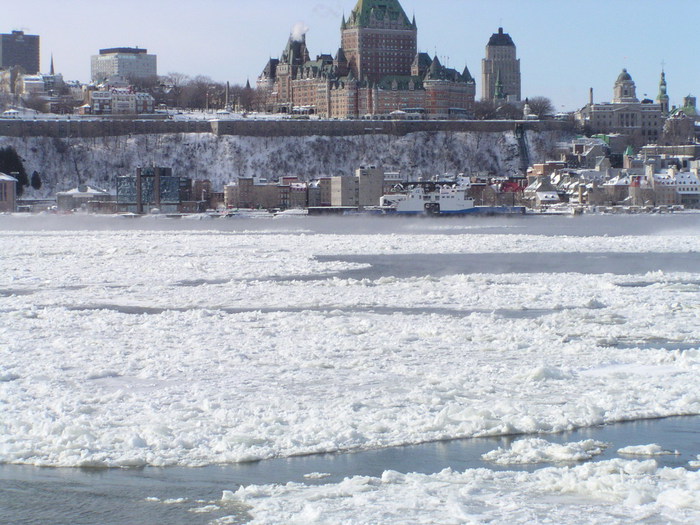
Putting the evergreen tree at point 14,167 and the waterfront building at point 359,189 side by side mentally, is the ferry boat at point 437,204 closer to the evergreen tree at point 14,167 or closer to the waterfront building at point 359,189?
the waterfront building at point 359,189

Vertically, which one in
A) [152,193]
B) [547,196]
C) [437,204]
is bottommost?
[437,204]

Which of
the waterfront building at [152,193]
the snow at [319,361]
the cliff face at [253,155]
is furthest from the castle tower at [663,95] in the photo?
the snow at [319,361]

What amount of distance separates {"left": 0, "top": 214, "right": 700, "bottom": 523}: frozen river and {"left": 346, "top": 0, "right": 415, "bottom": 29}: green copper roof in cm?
10612

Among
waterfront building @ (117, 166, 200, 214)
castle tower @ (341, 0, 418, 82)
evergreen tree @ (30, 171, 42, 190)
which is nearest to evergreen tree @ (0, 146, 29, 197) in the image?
evergreen tree @ (30, 171, 42, 190)

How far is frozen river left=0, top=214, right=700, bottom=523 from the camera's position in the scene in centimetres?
902

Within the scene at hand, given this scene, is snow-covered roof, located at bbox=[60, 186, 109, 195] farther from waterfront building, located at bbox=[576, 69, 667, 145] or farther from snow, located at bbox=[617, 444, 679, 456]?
snow, located at bbox=[617, 444, 679, 456]

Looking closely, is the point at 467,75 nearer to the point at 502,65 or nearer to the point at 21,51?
the point at 502,65

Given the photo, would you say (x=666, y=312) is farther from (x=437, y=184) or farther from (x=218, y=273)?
(x=437, y=184)

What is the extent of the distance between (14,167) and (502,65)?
288 ft

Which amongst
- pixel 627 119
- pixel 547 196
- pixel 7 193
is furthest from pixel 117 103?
pixel 627 119

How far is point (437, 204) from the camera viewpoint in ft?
274

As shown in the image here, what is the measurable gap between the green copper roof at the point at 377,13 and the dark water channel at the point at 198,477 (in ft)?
387

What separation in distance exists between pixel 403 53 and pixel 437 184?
44.9 m

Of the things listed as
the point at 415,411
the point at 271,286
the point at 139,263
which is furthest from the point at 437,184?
the point at 415,411
